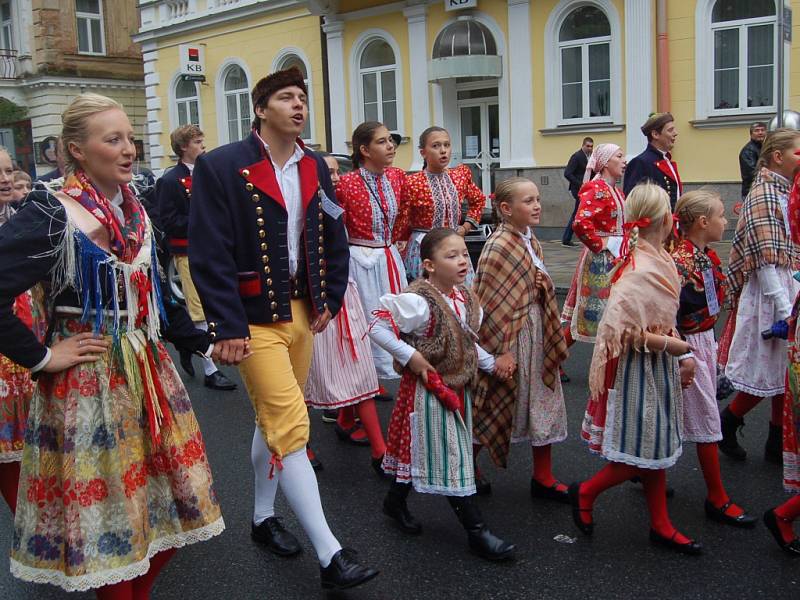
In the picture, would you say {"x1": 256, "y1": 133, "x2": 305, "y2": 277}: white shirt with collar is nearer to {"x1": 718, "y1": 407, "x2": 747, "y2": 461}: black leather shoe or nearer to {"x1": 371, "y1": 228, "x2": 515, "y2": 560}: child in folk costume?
{"x1": 371, "y1": 228, "x2": 515, "y2": 560}: child in folk costume

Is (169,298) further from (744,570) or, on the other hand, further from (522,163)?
(522,163)

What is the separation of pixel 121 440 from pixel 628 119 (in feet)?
46.6

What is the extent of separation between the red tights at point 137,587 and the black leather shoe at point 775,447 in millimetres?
3181

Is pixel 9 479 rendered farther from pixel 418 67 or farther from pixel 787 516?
pixel 418 67

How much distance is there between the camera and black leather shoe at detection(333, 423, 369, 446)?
540 centimetres

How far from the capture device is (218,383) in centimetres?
697

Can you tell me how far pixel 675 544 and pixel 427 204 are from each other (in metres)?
2.86

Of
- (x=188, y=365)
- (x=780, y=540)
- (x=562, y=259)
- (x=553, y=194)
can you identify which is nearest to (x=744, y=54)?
(x=553, y=194)

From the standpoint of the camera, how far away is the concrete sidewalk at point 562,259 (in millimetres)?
10820

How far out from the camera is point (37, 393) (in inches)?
115

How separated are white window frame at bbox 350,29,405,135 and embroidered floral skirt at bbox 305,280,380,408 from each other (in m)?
14.4

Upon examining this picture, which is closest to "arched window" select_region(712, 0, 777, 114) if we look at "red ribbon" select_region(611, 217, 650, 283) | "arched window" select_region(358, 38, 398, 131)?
"arched window" select_region(358, 38, 398, 131)

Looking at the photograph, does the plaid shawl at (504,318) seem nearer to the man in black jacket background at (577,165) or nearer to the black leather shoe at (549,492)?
the black leather shoe at (549,492)

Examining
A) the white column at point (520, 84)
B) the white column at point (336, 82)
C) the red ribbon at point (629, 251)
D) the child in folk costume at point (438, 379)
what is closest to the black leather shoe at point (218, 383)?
the child in folk costume at point (438, 379)
